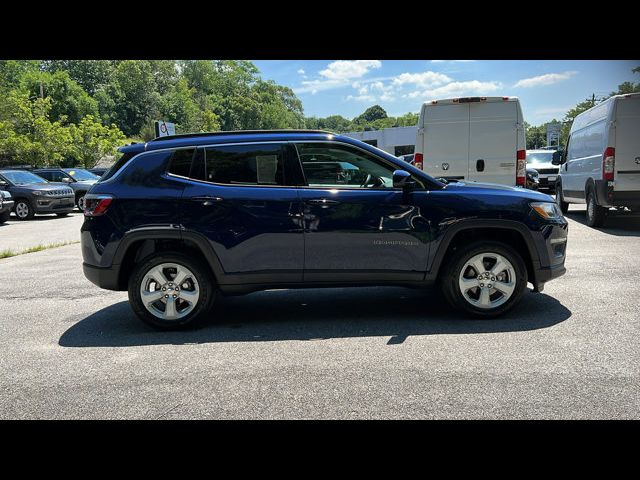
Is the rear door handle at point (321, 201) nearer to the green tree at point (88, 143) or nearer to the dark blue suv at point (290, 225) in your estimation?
the dark blue suv at point (290, 225)

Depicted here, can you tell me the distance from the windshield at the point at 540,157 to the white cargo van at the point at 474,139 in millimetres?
12164

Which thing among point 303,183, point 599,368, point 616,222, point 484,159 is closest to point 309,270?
point 303,183

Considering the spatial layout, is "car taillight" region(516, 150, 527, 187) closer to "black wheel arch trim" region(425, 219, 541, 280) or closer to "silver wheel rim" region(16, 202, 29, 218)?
"black wheel arch trim" region(425, 219, 541, 280)

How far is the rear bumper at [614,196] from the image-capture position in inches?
406

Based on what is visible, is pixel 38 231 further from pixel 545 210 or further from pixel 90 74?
pixel 90 74

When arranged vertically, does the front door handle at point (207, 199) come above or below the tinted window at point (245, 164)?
below

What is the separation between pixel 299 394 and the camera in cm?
352

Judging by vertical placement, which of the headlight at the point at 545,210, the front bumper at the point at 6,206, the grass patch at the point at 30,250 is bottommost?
the grass patch at the point at 30,250

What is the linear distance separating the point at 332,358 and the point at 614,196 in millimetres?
8657

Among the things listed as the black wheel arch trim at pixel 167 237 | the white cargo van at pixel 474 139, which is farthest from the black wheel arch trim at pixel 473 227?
the white cargo van at pixel 474 139

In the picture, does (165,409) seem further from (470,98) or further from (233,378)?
(470,98)

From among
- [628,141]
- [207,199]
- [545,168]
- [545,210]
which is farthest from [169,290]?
[545,168]

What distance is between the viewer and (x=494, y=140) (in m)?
10.1
